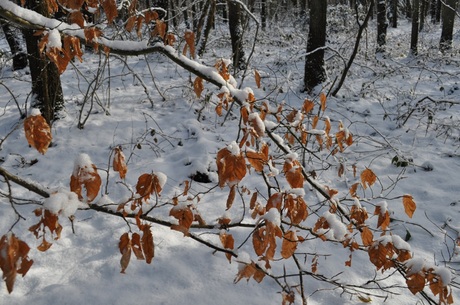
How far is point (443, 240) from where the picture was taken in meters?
3.44

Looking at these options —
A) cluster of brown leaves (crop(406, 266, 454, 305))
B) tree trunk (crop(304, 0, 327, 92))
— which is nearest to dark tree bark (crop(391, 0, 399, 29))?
tree trunk (crop(304, 0, 327, 92))

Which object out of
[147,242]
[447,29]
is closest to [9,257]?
[147,242]

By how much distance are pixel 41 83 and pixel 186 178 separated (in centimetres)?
241

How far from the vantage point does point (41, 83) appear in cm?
473

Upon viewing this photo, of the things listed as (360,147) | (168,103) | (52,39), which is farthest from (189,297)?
(168,103)

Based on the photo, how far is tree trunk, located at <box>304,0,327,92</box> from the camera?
7340 millimetres

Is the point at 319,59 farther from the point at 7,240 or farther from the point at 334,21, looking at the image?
the point at 334,21

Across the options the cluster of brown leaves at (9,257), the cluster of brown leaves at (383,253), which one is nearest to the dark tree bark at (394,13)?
the cluster of brown leaves at (383,253)

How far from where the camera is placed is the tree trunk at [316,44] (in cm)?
734

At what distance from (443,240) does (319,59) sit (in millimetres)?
4918

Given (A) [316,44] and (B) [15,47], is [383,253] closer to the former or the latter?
(A) [316,44]

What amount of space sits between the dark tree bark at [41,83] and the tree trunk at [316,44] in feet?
15.7

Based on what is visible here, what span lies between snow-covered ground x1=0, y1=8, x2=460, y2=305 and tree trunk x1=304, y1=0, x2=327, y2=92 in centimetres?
51

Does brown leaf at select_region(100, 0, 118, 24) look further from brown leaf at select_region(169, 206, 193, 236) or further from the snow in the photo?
the snow
